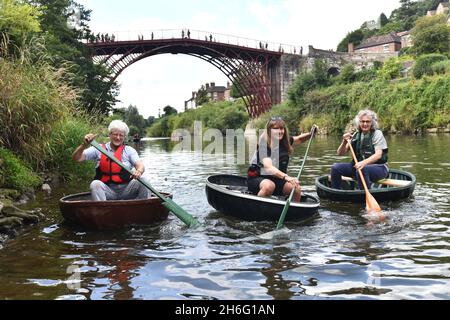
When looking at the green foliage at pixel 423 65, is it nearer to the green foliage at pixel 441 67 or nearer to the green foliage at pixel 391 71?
the green foliage at pixel 441 67

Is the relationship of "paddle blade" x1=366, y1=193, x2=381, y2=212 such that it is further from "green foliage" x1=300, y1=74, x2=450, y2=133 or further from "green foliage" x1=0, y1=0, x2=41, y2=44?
"green foliage" x1=300, y1=74, x2=450, y2=133

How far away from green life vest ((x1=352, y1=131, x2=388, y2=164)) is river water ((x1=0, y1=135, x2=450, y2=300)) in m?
1.08

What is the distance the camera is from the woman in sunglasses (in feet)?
19.8

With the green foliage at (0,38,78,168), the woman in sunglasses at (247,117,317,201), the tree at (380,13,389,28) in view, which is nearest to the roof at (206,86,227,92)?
the tree at (380,13,389,28)

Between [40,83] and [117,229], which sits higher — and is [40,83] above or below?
above

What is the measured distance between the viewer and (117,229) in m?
5.41

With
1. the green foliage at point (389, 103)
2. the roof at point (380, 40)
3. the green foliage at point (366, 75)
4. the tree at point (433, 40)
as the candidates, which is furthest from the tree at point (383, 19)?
the green foliage at point (389, 103)

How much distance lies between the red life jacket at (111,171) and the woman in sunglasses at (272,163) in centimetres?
167

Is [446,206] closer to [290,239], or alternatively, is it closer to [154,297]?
[290,239]

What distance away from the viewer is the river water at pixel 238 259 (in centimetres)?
337

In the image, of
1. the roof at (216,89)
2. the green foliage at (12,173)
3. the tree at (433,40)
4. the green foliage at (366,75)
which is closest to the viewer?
the green foliage at (12,173)

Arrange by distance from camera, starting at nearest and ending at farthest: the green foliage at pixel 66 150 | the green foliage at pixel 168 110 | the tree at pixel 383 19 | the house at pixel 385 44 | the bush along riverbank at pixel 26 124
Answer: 1. the bush along riverbank at pixel 26 124
2. the green foliage at pixel 66 150
3. the house at pixel 385 44
4. the tree at pixel 383 19
5. the green foliage at pixel 168 110
